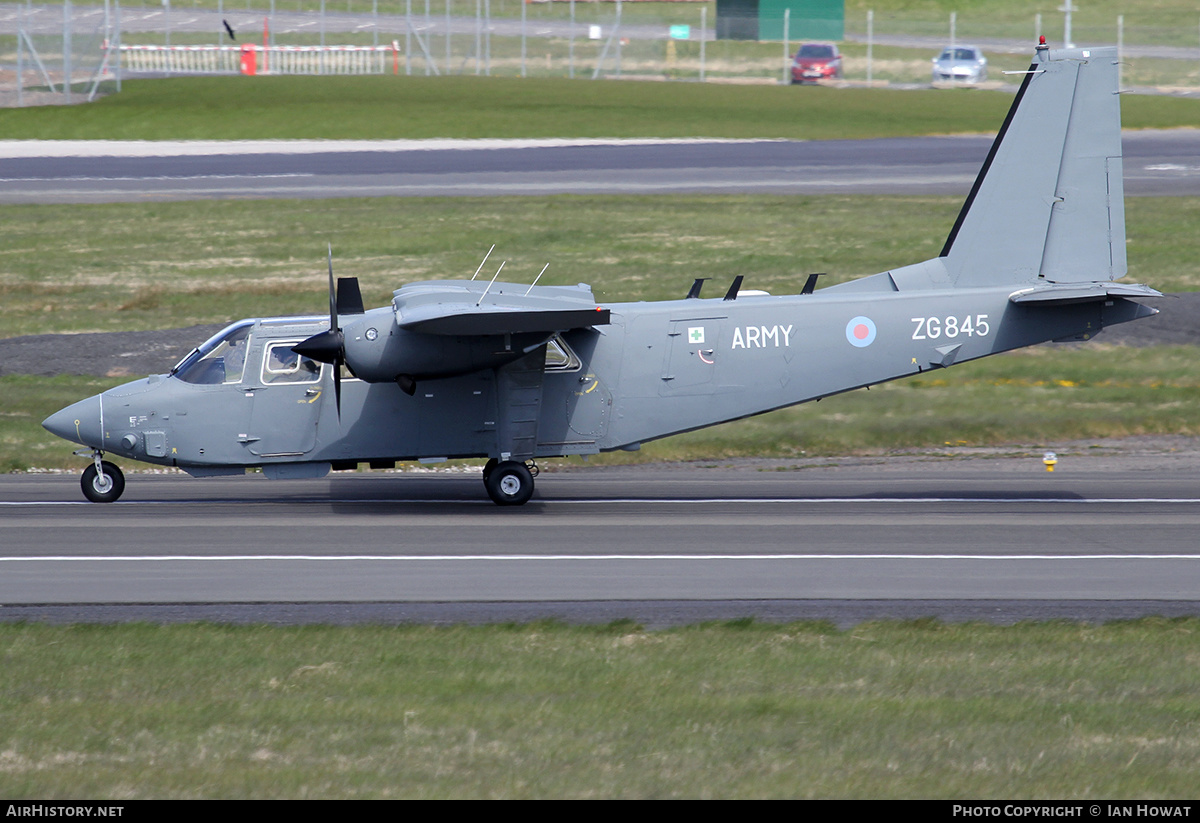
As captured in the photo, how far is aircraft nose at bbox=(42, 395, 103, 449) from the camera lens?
55.7ft

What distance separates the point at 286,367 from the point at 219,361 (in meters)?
0.90

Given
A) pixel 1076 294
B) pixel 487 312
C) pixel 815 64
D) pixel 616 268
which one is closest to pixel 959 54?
pixel 815 64

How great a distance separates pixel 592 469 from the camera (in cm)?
2083

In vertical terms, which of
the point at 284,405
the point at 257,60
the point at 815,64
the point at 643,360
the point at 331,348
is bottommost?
the point at 284,405

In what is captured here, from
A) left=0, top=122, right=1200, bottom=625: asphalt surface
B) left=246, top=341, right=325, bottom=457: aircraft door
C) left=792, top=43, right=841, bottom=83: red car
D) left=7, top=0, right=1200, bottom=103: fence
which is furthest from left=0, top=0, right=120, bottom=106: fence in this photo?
left=246, top=341, right=325, bottom=457: aircraft door

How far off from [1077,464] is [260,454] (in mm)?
12378

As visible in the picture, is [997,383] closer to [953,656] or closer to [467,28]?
[953,656]

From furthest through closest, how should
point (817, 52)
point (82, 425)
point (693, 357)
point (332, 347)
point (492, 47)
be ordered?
point (492, 47) < point (817, 52) < point (693, 357) < point (82, 425) < point (332, 347)

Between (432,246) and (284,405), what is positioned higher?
(432,246)

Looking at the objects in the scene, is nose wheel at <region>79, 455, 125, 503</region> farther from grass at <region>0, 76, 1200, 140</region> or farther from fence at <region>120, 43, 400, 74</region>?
fence at <region>120, 43, 400, 74</region>

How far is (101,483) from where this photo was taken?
1747 centimetres

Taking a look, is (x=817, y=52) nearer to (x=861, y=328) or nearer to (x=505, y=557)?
(x=861, y=328)

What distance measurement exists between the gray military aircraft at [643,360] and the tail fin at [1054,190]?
0.03 metres

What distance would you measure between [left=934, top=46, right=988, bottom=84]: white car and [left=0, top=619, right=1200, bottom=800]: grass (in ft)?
207
